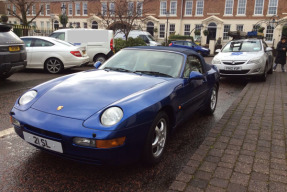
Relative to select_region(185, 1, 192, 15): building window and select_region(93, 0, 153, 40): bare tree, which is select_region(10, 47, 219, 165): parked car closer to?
select_region(93, 0, 153, 40): bare tree

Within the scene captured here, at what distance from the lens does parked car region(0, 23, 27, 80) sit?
624 centimetres

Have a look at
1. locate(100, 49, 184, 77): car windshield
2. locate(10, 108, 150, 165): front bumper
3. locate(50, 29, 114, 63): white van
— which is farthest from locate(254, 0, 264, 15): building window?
locate(10, 108, 150, 165): front bumper

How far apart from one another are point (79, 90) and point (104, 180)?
1.07 m

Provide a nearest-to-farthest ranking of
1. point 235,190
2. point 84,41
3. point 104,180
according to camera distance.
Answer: point 235,190 → point 104,180 → point 84,41

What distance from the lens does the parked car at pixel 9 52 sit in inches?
246

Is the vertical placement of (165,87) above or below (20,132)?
above

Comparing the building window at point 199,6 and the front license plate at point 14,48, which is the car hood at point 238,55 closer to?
the front license plate at point 14,48

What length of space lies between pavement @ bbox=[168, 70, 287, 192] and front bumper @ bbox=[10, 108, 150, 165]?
57 centimetres

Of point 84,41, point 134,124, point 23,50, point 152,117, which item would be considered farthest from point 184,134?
point 84,41

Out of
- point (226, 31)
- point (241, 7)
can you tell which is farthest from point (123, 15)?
point (241, 7)

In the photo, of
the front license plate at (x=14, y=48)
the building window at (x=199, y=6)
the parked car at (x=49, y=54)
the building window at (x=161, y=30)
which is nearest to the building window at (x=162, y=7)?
the building window at (x=161, y=30)

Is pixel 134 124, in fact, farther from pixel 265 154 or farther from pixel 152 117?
pixel 265 154

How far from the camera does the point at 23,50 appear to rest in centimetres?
702

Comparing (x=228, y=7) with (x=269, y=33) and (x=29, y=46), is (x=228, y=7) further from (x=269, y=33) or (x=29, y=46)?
(x=29, y=46)
